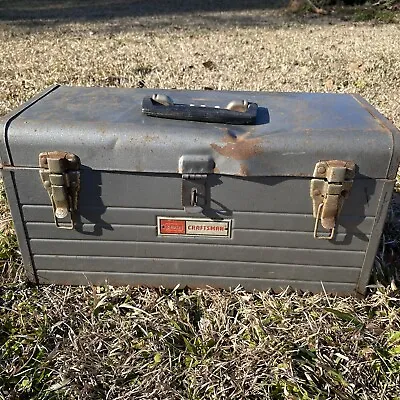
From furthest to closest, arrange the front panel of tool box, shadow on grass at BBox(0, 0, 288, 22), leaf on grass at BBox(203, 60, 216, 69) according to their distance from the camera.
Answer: shadow on grass at BBox(0, 0, 288, 22), leaf on grass at BBox(203, 60, 216, 69), the front panel of tool box

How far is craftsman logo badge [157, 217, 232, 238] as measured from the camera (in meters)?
1.88

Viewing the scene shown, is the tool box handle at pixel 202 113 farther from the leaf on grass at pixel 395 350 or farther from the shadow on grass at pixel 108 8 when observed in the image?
the shadow on grass at pixel 108 8

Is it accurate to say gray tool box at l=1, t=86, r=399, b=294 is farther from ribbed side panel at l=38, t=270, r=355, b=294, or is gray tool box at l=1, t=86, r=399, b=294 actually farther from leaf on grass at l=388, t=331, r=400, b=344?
leaf on grass at l=388, t=331, r=400, b=344

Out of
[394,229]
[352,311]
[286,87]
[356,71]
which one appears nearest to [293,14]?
[356,71]

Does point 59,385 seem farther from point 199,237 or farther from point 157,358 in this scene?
point 199,237

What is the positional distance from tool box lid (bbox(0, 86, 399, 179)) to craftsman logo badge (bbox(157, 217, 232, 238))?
0.84 ft

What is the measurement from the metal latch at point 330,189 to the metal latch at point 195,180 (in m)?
0.43

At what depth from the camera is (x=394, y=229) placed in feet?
8.45

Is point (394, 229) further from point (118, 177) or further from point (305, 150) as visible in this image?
point (118, 177)

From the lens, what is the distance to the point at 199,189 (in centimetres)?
178

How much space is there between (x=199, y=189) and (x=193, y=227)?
20 cm

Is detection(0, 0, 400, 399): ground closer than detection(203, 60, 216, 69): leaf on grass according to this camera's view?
Yes

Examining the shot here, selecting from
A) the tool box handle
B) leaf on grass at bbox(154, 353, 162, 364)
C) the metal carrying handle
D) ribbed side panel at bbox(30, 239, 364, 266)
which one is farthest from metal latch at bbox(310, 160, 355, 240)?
leaf on grass at bbox(154, 353, 162, 364)

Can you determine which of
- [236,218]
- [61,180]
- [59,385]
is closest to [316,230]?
[236,218]
